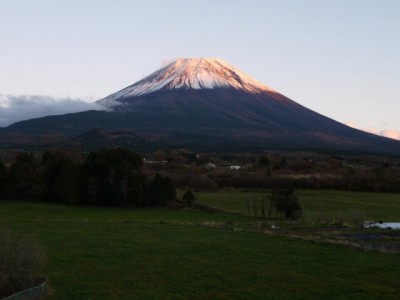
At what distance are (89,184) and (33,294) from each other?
3640 cm

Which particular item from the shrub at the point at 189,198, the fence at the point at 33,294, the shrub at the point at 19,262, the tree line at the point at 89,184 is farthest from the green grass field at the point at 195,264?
the shrub at the point at 189,198

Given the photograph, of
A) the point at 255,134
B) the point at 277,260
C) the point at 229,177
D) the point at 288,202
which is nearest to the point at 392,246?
the point at 277,260

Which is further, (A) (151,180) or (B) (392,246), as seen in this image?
(A) (151,180)

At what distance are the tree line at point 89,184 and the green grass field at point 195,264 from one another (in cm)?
1509

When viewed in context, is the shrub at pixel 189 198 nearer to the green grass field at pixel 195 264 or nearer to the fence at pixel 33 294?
the green grass field at pixel 195 264

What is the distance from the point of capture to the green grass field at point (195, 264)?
1694cm

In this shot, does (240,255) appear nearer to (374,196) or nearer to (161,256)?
(161,256)

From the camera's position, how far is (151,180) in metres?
54.2

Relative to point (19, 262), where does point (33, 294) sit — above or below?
below

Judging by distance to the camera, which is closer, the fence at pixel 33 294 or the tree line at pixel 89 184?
the fence at pixel 33 294

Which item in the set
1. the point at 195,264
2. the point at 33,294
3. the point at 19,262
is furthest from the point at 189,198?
the point at 33,294

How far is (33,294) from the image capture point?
15.4 m

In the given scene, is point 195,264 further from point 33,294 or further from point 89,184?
point 89,184

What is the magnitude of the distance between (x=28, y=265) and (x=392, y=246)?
17.8 meters
